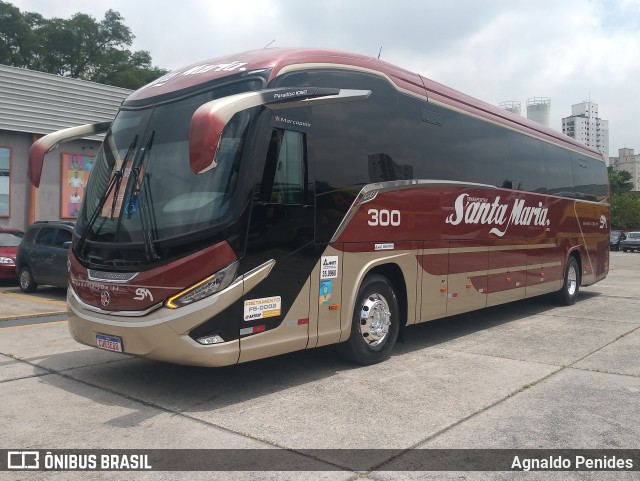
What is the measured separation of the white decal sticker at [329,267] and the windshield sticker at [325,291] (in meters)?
0.05

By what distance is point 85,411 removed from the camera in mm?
5664

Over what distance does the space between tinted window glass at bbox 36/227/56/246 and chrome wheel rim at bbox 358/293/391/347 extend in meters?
9.52

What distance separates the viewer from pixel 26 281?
49.0 feet

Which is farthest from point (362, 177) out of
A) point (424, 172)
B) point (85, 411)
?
point (85, 411)

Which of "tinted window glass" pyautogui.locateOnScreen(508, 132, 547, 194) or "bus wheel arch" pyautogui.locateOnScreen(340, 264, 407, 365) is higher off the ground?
"tinted window glass" pyautogui.locateOnScreen(508, 132, 547, 194)

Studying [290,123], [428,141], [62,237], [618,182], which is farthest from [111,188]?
[618,182]

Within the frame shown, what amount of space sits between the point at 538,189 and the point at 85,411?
9133 millimetres

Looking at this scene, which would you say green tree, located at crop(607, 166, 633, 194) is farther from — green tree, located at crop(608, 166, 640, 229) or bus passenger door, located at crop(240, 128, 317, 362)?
bus passenger door, located at crop(240, 128, 317, 362)

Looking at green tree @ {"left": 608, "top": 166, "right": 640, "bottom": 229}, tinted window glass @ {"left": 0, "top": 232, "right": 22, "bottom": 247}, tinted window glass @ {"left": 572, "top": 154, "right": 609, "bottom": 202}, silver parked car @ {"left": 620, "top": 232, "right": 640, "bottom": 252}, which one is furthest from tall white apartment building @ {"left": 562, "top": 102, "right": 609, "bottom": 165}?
tinted window glass @ {"left": 0, "top": 232, "right": 22, "bottom": 247}

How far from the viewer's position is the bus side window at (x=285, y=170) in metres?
6.07

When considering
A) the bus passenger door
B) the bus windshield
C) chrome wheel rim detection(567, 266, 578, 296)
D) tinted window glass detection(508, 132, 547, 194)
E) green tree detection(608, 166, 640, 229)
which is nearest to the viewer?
the bus windshield

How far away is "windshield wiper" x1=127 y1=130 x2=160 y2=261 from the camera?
227 inches

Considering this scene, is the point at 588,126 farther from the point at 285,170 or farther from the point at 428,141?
the point at 285,170

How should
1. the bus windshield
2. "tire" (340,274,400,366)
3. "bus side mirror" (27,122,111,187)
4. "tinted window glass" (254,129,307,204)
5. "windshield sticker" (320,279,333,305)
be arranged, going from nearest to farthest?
the bus windshield → "tinted window glass" (254,129,307,204) → "windshield sticker" (320,279,333,305) → "bus side mirror" (27,122,111,187) → "tire" (340,274,400,366)
